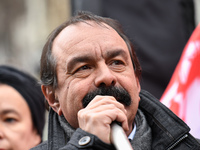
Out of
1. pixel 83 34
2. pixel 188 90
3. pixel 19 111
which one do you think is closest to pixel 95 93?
pixel 83 34

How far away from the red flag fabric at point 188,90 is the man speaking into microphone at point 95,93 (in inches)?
17.1

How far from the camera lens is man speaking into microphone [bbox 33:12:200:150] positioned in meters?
2.22

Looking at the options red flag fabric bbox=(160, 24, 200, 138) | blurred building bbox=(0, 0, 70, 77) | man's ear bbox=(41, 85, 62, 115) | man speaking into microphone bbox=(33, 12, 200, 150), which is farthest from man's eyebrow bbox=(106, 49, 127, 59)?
blurred building bbox=(0, 0, 70, 77)

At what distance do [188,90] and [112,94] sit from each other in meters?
1.12

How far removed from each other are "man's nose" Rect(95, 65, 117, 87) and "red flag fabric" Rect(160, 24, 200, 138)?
887 mm

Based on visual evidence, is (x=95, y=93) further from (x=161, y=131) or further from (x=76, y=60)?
(x=161, y=131)

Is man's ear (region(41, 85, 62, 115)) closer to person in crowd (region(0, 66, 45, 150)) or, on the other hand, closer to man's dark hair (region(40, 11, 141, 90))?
man's dark hair (region(40, 11, 141, 90))

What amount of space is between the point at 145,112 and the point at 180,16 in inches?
89.9

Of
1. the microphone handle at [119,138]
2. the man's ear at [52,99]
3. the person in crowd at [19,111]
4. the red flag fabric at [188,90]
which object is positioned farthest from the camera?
the person in crowd at [19,111]

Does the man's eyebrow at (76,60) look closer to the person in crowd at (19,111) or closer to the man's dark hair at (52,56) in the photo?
the man's dark hair at (52,56)

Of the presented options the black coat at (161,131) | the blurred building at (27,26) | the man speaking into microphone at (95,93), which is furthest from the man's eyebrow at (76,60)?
the blurred building at (27,26)

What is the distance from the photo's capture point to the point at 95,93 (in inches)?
93.4

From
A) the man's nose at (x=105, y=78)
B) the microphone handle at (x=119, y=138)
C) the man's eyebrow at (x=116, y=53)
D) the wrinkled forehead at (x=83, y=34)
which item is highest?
the wrinkled forehead at (x=83, y=34)

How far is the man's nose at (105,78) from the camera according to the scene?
2365mm
